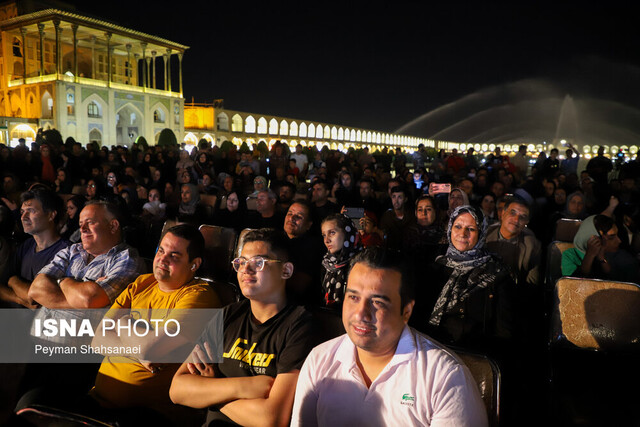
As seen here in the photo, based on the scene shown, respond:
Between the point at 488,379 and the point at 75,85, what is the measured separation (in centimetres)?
4500

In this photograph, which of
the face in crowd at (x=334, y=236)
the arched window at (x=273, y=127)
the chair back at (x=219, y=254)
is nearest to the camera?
the face in crowd at (x=334, y=236)

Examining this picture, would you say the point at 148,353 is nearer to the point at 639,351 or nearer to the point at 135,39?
the point at 639,351

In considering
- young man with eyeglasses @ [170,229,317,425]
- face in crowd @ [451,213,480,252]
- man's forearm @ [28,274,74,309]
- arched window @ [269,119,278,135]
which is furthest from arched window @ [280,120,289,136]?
young man with eyeglasses @ [170,229,317,425]

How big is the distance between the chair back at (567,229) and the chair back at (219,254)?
380cm

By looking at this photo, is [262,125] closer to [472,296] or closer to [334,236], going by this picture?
[334,236]

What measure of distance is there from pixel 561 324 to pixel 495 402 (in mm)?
1472

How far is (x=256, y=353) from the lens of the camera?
238cm

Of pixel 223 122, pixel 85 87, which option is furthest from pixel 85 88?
pixel 223 122

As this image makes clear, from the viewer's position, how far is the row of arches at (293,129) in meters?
59.0

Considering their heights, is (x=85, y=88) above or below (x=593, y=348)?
above

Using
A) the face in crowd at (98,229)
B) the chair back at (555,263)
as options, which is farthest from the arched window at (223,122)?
the chair back at (555,263)

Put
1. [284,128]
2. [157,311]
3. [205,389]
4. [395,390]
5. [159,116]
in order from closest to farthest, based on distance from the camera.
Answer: [395,390] < [205,389] < [157,311] < [159,116] < [284,128]

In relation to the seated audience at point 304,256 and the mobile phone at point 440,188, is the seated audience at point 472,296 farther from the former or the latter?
the mobile phone at point 440,188

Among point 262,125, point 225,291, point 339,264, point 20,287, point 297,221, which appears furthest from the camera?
point 262,125
